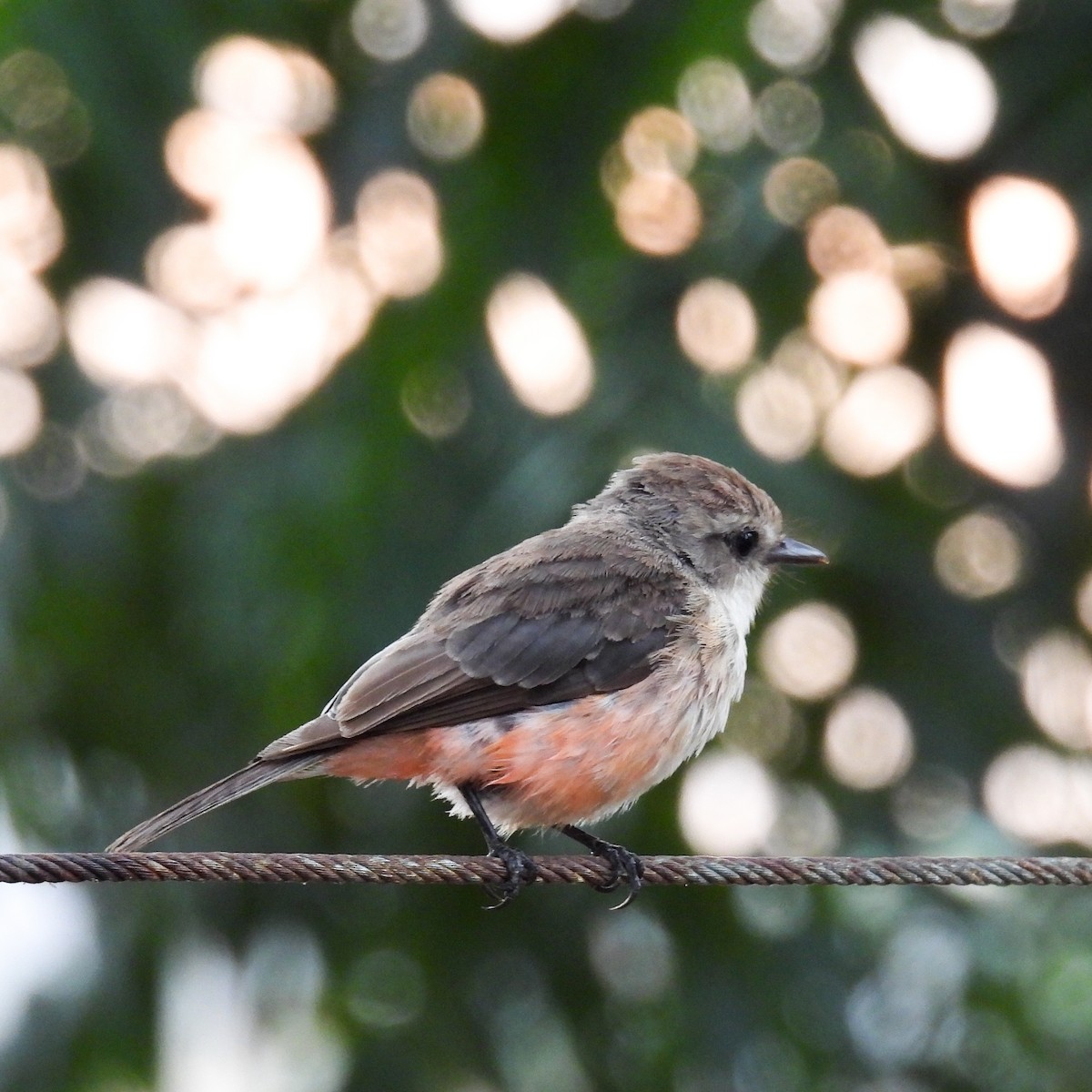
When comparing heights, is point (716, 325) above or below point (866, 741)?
above

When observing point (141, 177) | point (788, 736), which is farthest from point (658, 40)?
point (788, 736)

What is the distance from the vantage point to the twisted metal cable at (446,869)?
3.72m

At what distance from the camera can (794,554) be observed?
620 cm

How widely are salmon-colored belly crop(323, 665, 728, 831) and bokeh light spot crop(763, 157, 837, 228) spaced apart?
2.07 metres

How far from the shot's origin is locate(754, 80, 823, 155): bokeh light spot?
21.6ft

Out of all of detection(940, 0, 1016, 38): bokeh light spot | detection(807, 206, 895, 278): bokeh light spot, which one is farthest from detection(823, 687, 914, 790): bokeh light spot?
detection(940, 0, 1016, 38): bokeh light spot

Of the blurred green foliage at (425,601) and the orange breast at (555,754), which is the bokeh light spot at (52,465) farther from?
the orange breast at (555,754)

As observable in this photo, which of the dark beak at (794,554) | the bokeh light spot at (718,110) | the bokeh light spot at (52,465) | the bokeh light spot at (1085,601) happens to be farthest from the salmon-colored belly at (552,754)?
the bokeh light spot at (718,110)

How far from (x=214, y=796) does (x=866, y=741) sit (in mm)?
2680

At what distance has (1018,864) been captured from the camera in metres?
4.18

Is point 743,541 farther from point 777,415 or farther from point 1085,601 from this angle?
point 1085,601

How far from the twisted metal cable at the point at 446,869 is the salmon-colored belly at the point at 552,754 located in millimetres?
733

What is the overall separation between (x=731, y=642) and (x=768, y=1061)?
1.69m

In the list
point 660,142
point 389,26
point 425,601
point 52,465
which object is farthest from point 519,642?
Answer: point 389,26
